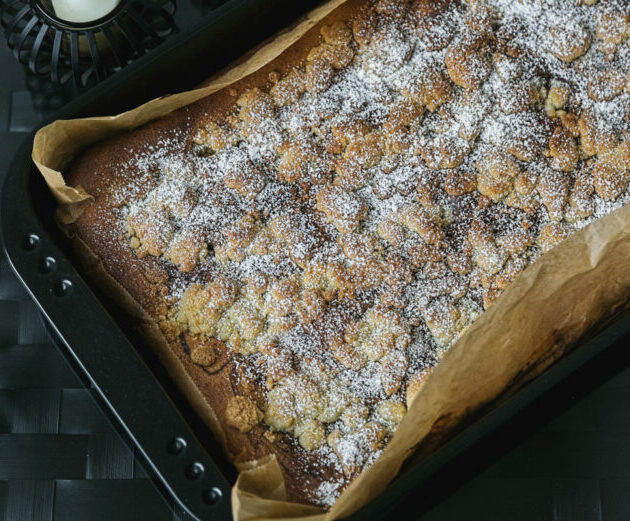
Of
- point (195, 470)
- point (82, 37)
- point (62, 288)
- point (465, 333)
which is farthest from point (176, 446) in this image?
→ point (82, 37)

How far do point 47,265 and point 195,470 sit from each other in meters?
0.31

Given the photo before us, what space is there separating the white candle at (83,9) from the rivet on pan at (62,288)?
17.5 inches

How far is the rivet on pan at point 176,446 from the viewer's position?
105 centimetres

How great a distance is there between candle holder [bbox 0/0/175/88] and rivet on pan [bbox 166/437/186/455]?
57 cm

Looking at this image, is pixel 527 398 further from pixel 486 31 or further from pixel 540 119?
pixel 486 31

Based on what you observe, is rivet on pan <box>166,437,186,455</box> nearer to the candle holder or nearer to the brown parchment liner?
Answer: the brown parchment liner

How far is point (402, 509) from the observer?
3.83 feet

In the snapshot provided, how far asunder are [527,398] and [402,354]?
168mm

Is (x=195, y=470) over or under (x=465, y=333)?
under

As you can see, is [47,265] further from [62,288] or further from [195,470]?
[195,470]

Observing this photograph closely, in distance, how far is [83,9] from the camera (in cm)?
130

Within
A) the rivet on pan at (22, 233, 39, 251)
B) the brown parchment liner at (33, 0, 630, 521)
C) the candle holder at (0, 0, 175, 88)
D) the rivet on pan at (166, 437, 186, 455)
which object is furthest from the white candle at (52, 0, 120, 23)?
the rivet on pan at (166, 437, 186, 455)

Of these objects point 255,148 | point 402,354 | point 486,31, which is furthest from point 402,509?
point 486,31

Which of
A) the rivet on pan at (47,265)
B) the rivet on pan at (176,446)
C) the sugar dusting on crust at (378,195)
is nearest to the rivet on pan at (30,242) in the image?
the rivet on pan at (47,265)
